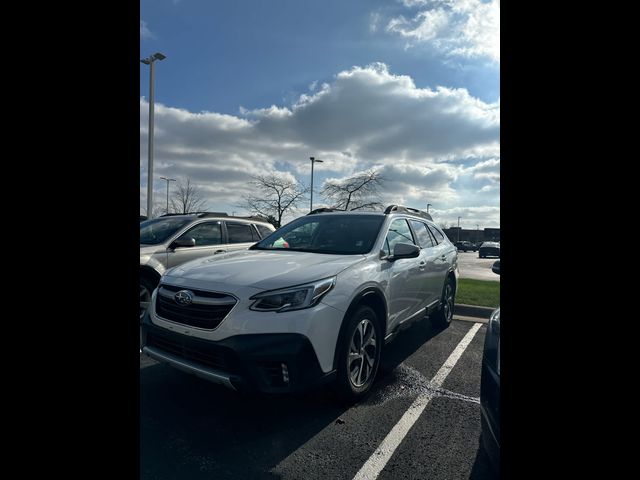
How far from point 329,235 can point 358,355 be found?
1.42m

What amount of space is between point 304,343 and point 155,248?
4.07 metres

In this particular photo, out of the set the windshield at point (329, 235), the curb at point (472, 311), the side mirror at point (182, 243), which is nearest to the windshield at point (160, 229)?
the side mirror at point (182, 243)

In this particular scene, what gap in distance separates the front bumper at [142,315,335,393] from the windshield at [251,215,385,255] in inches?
49.7

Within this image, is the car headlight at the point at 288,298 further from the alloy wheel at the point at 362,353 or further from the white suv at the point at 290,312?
the alloy wheel at the point at 362,353

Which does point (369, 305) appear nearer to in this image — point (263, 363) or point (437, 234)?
point (263, 363)

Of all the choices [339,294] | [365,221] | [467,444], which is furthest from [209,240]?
[467,444]

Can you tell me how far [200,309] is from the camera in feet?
9.12

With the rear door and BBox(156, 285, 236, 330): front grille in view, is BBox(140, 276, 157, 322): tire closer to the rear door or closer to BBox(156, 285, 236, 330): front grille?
BBox(156, 285, 236, 330): front grille

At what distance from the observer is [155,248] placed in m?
5.74

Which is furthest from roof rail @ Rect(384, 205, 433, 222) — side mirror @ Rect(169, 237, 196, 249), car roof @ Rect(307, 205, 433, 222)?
side mirror @ Rect(169, 237, 196, 249)

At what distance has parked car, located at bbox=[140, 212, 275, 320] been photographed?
18.2ft
